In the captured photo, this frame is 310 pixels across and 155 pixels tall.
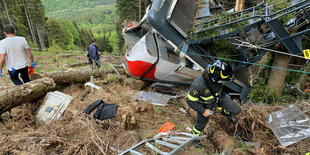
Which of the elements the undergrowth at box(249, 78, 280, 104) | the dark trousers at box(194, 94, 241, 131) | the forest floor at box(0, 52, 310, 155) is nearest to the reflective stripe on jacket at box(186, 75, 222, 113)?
the dark trousers at box(194, 94, 241, 131)

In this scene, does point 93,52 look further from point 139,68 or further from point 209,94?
point 209,94

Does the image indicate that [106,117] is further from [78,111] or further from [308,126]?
[308,126]

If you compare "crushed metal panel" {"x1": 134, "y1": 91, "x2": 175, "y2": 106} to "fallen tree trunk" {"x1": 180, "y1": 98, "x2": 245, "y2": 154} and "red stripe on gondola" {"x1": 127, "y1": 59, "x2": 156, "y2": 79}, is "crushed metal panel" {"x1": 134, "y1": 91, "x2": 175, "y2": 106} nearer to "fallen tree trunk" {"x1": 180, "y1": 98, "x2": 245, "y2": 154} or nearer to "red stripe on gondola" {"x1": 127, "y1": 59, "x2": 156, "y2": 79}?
"red stripe on gondola" {"x1": 127, "y1": 59, "x2": 156, "y2": 79}

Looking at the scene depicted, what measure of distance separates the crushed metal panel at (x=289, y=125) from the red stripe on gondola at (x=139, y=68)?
348 cm

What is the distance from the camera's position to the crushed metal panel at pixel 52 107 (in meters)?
3.35

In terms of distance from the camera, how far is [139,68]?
5.22 metres

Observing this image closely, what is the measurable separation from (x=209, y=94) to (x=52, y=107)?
3.34 metres

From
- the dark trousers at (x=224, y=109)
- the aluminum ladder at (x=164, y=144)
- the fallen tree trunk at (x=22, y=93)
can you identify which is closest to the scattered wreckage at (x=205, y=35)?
the dark trousers at (x=224, y=109)

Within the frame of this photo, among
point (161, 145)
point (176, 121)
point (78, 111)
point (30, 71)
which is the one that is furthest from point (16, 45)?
point (176, 121)

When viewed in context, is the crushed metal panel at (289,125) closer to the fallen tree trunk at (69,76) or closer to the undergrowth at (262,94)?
the undergrowth at (262,94)

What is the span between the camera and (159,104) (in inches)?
183

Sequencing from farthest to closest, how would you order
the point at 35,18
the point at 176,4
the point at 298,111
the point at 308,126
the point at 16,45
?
the point at 35,18 < the point at 176,4 < the point at 16,45 < the point at 298,111 < the point at 308,126

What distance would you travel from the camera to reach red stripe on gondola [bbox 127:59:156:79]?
5102mm

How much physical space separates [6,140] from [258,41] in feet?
16.9
